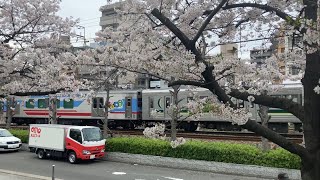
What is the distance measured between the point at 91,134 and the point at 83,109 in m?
16.9

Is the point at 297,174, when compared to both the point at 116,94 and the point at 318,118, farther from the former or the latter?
the point at 116,94

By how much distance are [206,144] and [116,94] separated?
17459 millimetres

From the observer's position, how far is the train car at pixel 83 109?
31312 mm

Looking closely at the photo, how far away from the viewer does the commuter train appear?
2506cm

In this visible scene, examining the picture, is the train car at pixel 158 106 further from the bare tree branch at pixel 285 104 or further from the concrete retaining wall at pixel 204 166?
the bare tree branch at pixel 285 104

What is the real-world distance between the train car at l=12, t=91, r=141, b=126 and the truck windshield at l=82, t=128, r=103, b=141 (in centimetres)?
1030

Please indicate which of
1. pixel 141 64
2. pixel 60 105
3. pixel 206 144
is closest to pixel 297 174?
pixel 206 144

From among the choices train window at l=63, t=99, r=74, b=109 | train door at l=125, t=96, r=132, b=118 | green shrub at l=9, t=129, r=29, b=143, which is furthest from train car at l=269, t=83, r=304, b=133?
train window at l=63, t=99, r=74, b=109

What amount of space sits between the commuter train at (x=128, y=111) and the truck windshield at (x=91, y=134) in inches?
289

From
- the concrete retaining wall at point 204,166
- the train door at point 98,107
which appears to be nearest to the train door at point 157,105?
the train door at point 98,107

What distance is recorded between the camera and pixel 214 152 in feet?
49.1

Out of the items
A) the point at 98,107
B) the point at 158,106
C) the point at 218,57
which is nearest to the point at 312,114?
the point at 218,57

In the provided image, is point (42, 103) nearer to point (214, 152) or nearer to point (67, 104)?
point (67, 104)

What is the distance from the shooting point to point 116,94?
32.0m
